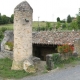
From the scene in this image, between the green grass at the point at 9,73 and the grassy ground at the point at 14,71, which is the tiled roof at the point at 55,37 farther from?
the green grass at the point at 9,73

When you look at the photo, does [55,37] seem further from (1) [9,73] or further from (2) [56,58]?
(1) [9,73]

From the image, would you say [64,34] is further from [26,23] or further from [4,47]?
[26,23]

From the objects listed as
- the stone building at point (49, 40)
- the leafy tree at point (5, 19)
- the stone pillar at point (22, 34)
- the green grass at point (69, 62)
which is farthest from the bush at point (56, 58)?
the leafy tree at point (5, 19)

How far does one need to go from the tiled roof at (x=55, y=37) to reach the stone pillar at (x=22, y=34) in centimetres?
744

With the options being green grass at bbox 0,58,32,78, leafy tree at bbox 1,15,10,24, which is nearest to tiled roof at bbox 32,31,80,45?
green grass at bbox 0,58,32,78

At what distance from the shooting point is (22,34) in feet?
54.3

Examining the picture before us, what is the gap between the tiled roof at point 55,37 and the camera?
2436 cm

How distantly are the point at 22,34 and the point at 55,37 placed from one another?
31.4 feet

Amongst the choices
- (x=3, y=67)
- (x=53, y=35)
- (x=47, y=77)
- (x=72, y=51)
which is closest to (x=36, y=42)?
(x=53, y=35)

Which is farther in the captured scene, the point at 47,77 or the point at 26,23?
the point at 26,23

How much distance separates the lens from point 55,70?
16.0 metres

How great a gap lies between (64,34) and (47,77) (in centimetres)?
1207

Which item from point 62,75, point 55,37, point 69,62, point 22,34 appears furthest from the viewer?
point 55,37

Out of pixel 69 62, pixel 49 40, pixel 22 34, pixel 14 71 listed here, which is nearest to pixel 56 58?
pixel 69 62
